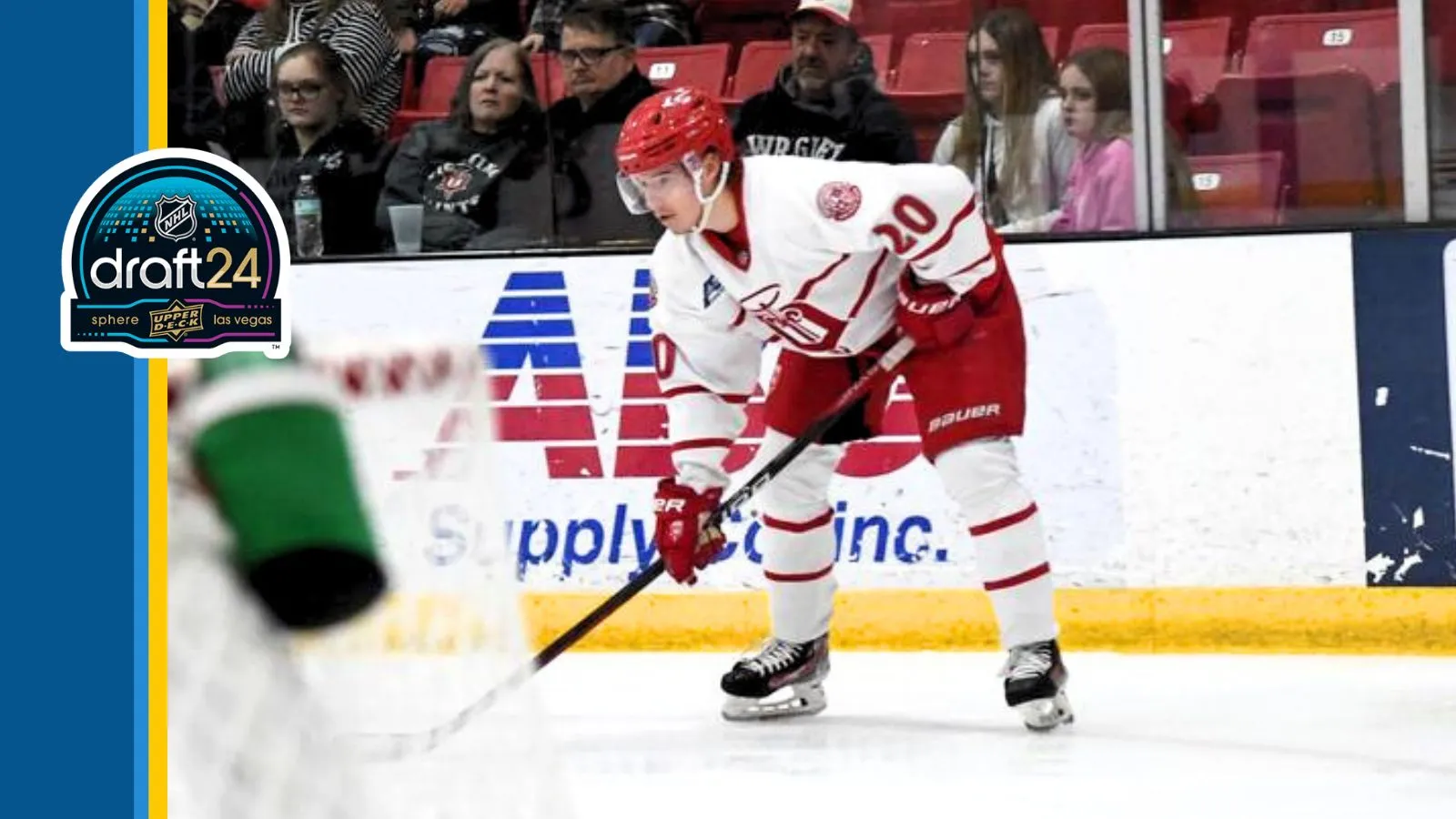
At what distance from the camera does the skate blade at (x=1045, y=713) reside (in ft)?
12.9

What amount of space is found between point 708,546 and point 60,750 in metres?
2.85

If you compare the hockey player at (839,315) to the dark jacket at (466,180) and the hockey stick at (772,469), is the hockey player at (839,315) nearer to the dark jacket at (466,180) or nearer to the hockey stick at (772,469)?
the hockey stick at (772,469)

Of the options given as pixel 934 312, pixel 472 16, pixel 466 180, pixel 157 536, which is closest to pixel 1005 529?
pixel 934 312

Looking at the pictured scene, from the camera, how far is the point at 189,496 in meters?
1.16

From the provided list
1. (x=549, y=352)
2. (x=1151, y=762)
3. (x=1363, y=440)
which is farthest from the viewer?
(x=549, y=352)

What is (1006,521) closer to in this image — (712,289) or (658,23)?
(712,289)

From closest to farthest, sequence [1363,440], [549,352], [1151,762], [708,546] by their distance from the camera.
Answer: [1151,762] < [708,546] < [1363,440] < [549,352]

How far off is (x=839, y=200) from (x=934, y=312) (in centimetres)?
21

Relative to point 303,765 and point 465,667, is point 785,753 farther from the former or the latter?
point 303,765

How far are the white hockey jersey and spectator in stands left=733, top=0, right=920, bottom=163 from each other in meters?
0.83

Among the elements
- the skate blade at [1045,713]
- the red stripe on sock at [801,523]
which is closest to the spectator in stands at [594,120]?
the red stripe on sock at [801,523]

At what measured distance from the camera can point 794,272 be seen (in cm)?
389

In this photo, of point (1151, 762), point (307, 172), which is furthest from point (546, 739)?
point (307, 172)

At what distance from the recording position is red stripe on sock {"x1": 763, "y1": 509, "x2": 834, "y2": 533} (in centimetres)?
420
